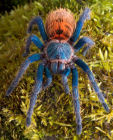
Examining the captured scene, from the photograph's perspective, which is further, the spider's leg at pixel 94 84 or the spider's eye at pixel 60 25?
the spider's eye at pixel 60 25

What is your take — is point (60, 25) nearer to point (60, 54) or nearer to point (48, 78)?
point (60, 54)

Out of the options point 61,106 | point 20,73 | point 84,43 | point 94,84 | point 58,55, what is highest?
point 84,43

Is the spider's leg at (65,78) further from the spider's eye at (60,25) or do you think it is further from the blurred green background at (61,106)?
the spider's eye at (60,25)

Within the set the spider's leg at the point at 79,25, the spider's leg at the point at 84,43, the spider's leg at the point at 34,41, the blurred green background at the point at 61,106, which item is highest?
the spider's leg at the point at 79,25

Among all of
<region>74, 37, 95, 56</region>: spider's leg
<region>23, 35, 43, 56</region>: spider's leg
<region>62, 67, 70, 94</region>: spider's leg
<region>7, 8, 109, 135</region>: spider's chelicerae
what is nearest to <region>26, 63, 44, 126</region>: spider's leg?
<region>7, 8, 109, 135</region>: spider's chelicerae

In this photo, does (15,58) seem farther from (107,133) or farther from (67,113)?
(107,133)

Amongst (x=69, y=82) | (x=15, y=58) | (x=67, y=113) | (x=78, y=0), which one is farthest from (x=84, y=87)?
(x=78, y=0)

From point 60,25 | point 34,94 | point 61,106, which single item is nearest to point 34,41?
point 60,25

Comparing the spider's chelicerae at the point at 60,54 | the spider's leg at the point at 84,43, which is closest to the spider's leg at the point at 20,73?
the spider's chelicerae at the point at 60,54
